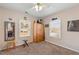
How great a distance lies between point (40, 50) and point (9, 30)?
0.56m

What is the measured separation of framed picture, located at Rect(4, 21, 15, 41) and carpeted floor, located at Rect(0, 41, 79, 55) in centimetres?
19

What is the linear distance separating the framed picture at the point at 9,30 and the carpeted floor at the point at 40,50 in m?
0.19

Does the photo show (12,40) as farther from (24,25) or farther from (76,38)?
(76,38)

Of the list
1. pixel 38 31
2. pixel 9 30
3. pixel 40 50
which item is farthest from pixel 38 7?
pixel 40 50

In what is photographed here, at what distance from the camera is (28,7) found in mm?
1525

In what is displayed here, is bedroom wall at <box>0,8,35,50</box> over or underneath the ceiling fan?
underneath

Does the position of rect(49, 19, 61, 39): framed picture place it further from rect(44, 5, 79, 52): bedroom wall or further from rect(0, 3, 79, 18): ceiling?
rect(0, 3, 79, 18): ceiling

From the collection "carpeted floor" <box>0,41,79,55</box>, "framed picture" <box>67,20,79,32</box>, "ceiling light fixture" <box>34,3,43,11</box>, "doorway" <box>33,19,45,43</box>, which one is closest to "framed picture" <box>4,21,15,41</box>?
"carpeted floor" <box>0,41,79,55</box>

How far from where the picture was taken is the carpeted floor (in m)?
1.50

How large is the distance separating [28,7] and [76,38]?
855 millimetres

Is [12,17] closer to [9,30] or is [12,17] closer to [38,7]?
[9,30]

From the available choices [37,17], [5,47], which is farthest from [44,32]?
[5,47]

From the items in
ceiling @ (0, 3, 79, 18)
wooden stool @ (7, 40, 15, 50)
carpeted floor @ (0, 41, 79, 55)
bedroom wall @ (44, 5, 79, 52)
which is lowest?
carpeted floor @ (0, 41, 79, 55)

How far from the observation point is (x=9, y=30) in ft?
4.88
